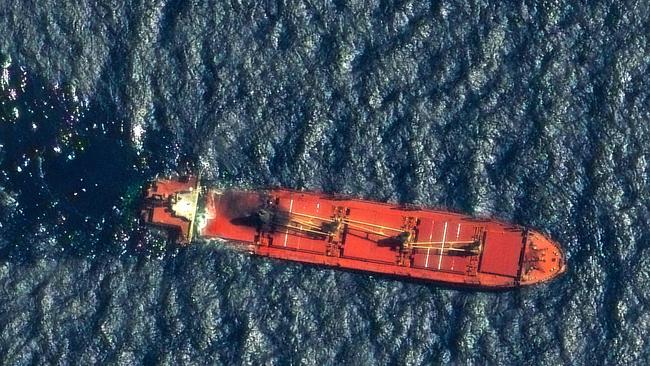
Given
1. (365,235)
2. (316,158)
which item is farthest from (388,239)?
(316,158)

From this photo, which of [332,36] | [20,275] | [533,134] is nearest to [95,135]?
[20,275]

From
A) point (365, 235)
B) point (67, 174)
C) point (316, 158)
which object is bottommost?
point (365, 235)

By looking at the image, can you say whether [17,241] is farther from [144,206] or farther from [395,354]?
[395,354]

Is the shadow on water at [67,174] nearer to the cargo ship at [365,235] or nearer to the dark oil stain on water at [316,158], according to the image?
the dark oil stain on water at [316,158]

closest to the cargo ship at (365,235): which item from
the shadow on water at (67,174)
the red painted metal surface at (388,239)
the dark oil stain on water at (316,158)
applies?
the red painted metal surface at (388,239)

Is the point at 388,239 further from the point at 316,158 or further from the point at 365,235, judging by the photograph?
the point at 316,158

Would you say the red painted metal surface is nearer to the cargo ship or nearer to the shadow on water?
the cargo ship

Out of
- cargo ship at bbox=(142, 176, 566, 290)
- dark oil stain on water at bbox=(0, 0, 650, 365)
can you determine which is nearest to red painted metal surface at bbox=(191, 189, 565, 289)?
cargo ship at bbox=(142, 176, 566, 290)
